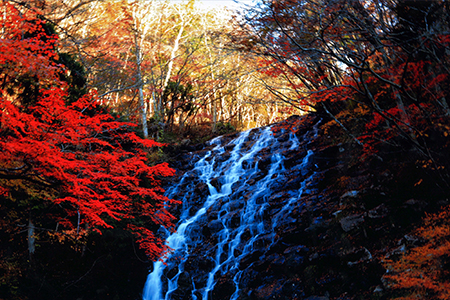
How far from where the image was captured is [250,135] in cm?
1850

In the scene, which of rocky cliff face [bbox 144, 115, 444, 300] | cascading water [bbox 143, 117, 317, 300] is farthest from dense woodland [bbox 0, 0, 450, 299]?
cascading water [bbox 143, 117, 317, 300]

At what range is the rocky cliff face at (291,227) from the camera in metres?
7.76

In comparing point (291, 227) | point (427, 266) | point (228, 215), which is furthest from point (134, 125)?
point (427, 266)

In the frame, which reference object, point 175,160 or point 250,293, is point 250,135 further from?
point 250,293

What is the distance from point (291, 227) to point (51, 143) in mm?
7188

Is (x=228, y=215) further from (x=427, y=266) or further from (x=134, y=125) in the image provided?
(x=427, y=266)

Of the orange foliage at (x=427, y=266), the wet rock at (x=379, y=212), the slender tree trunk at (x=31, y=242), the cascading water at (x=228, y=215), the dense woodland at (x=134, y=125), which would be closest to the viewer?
the orange foliage at (x=427, y=266)

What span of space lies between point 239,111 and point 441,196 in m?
21.7

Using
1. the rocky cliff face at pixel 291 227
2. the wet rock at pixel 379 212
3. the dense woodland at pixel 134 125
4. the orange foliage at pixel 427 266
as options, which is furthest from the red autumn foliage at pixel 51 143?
the orange foliage at pixel 427 266

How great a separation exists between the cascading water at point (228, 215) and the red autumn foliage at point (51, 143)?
1.08m

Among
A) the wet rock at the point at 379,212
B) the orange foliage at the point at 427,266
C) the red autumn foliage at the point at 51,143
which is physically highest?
the red autumn foliage at the point at 51,143

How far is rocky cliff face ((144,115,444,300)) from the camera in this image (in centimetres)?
776

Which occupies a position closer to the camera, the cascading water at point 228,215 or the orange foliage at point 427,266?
the orange foliage at point 427,266

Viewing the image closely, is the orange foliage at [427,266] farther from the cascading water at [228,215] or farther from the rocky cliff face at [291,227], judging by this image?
the cascading water at [228,215]
